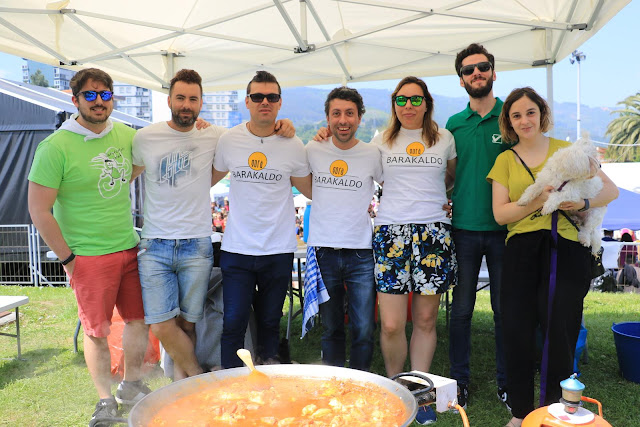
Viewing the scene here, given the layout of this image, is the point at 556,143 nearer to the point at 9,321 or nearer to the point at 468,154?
the point at 468,154

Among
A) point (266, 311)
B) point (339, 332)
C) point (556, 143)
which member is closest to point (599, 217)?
point (556, 143)

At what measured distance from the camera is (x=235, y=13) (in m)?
5.25

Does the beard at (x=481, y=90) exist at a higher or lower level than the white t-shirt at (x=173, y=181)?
higher

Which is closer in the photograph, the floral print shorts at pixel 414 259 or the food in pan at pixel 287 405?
the food in pan at pixel 287 405

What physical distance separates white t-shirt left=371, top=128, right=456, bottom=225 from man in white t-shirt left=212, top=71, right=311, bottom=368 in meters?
0.57

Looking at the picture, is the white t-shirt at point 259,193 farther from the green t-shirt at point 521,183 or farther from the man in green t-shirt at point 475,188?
the green t-shirt at point 521,183

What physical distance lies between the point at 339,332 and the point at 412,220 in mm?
898

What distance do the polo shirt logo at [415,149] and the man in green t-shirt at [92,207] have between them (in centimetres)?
177

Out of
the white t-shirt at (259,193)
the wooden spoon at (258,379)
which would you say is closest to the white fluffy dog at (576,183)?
the white t-shirt at (259,193)

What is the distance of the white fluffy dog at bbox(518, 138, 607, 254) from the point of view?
99.0 inches

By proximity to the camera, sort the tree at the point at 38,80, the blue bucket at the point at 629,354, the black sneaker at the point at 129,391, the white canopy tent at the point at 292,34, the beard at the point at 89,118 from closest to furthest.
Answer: the beard at the point at 89,118 → the black sneaker at the point at 129,391 → the blue bucket at the point at 629,354 → the white canopy tent at the point at 292,34 → the tree at the point at 38,80

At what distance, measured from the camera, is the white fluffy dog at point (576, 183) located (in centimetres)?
252

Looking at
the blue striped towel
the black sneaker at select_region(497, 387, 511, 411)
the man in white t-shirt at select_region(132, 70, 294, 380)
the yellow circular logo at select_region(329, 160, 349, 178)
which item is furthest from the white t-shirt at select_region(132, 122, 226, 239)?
the black sneaker at select_region(497, 387, 511, 411)

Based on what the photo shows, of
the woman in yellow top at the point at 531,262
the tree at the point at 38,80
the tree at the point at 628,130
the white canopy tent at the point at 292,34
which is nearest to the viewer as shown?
the woman in yellow top at the point at 531,262
